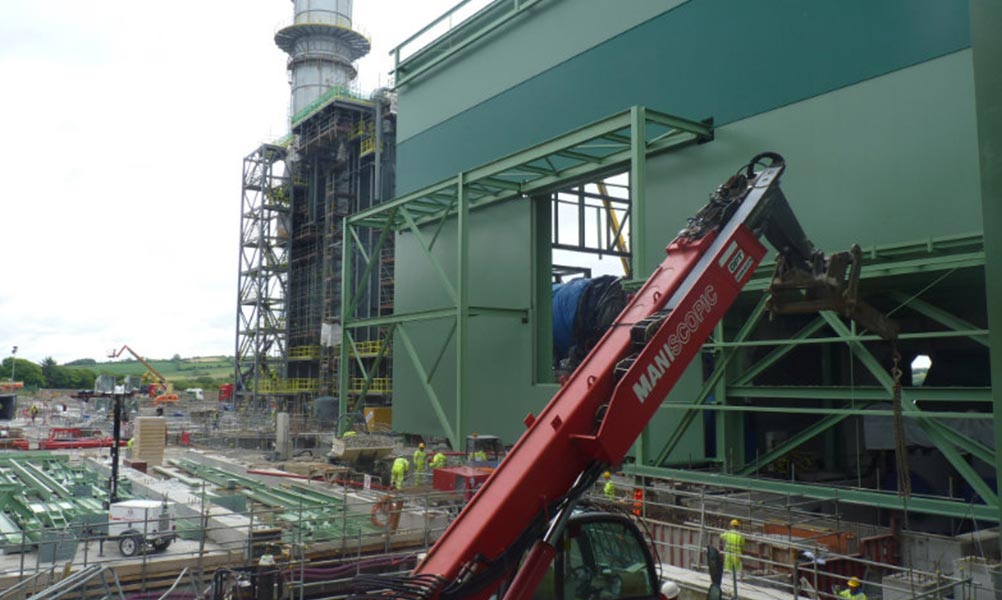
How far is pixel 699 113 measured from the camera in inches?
816

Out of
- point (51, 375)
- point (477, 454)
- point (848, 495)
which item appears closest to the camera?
point (848, 495)

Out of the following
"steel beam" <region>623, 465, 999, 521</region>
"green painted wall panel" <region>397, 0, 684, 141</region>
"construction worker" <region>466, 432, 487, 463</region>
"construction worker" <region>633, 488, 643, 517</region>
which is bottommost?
"construction worker" <region>633, 488, 643, 517</region>

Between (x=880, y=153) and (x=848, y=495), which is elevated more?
(x=880, y=153)

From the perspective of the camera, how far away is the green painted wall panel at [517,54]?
77.5 ft

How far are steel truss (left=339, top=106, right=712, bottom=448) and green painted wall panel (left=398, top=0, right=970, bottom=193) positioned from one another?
1.19m

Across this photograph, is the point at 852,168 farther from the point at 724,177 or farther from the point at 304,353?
the point at 304,353

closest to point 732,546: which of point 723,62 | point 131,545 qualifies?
point 131,545

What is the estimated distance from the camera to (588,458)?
20.4 feet

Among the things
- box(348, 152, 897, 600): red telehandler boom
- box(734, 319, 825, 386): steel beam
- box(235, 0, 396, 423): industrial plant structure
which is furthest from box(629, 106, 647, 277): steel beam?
box(235, 0, 396, 423): industrial plant structure

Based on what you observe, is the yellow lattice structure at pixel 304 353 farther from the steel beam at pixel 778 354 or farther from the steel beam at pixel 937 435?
the steel beam at pixel 937 435

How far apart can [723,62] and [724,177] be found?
304 centimetres

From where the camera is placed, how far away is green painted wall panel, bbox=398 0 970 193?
16.5 meters

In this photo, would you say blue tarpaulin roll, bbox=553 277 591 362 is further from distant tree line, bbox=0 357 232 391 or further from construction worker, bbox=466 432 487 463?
distant tree line, bbox=0 357 232 391

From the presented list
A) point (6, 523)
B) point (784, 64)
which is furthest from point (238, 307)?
point (784, 64)
